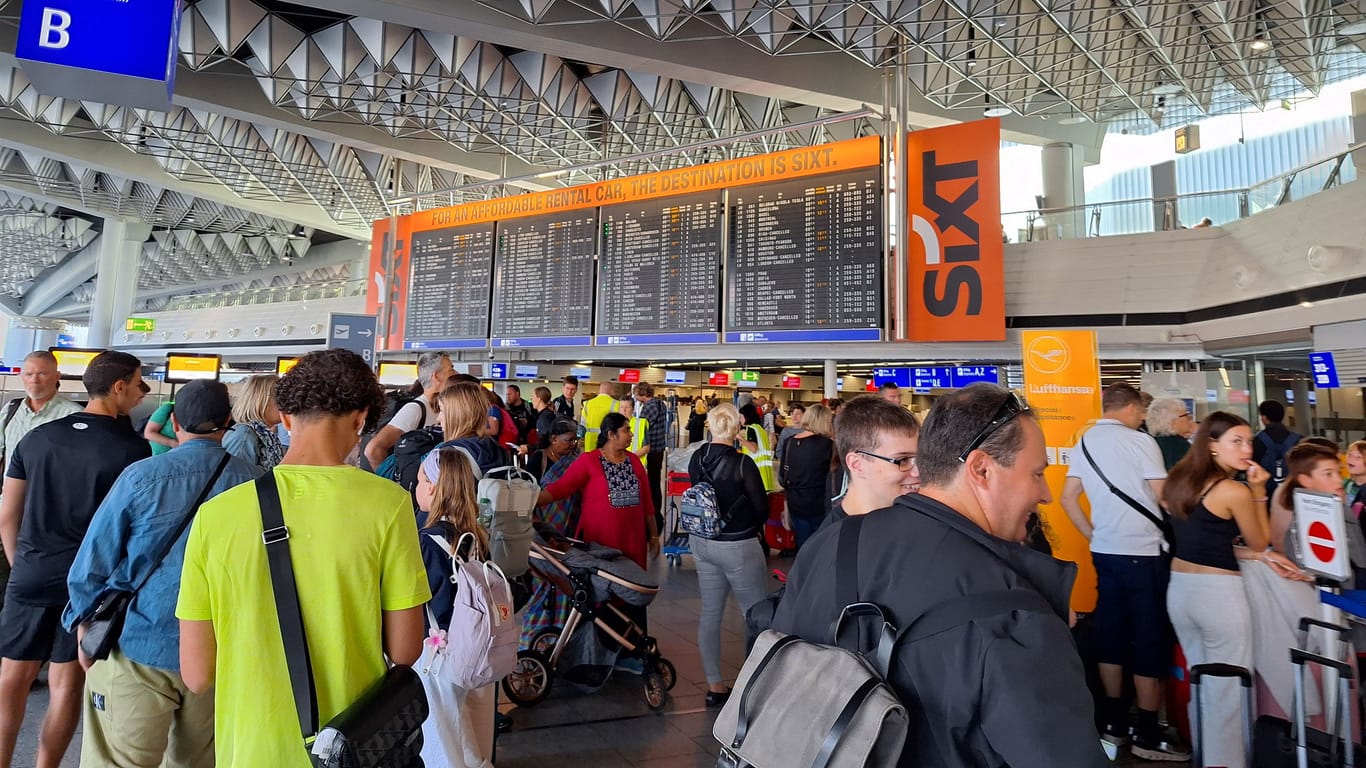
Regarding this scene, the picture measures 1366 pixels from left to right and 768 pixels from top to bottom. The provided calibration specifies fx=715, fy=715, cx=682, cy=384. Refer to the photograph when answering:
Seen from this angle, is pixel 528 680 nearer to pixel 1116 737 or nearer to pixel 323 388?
pixel 323 388

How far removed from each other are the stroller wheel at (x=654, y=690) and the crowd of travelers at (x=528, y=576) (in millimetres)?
279

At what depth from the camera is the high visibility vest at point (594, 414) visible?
8.45 metres

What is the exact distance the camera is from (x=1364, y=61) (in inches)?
487

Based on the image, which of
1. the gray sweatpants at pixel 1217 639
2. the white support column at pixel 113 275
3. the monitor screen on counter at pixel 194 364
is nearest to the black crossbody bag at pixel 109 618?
the gray sweatpants at pixel 1217 639

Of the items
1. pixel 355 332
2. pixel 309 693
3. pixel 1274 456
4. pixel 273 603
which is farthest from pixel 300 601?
pixel 355 332

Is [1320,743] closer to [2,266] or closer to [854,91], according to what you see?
[854,91]

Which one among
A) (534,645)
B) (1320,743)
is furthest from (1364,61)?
(534,645)

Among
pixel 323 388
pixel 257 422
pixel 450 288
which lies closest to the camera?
pixel 323 388

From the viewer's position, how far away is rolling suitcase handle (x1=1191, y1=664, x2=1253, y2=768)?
9.80 feet

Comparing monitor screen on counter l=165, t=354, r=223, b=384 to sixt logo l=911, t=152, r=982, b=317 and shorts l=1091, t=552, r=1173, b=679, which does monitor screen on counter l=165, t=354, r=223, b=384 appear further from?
shorts l=1091, t=552, r=1173, b=679

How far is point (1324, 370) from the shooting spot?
293 inches

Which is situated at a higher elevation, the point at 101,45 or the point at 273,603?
the point at 101,45

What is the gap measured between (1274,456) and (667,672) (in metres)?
5.68

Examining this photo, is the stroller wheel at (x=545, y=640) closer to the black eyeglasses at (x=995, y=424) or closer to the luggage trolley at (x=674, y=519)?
the luggage trolley at (x=674, y=519)
